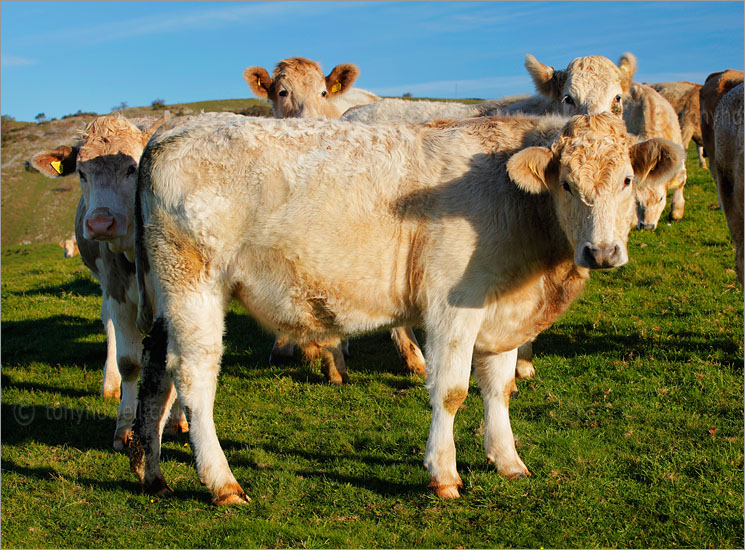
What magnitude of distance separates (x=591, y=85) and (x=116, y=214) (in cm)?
524

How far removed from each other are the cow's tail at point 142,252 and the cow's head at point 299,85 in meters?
5.03

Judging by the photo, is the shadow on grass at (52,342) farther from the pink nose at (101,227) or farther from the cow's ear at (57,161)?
the pink nose at (101,227)

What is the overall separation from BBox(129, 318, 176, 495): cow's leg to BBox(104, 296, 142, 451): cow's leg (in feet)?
4.03

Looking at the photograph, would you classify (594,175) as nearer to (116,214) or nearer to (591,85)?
(591,85)

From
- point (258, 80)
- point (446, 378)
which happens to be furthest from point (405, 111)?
point (446, 378)

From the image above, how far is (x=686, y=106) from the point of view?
19609 mm

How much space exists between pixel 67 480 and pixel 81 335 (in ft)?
17.7

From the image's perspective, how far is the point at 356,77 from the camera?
11.2 metres

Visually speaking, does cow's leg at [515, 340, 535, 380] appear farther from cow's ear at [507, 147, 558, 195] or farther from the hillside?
the hillside

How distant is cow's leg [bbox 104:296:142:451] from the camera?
682 centimetres

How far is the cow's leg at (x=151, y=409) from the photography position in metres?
5.56

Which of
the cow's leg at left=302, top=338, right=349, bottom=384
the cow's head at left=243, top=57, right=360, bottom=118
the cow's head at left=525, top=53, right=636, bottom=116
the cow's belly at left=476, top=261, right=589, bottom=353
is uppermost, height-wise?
the cow's head at left=243, top=57, right=360, bottom=118

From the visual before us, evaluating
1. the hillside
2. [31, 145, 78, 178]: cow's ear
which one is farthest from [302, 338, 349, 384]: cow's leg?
the hillside

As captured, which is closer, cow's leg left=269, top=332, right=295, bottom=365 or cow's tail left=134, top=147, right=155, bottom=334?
cow's tail left=134, top=147, right=155, bottom=334
